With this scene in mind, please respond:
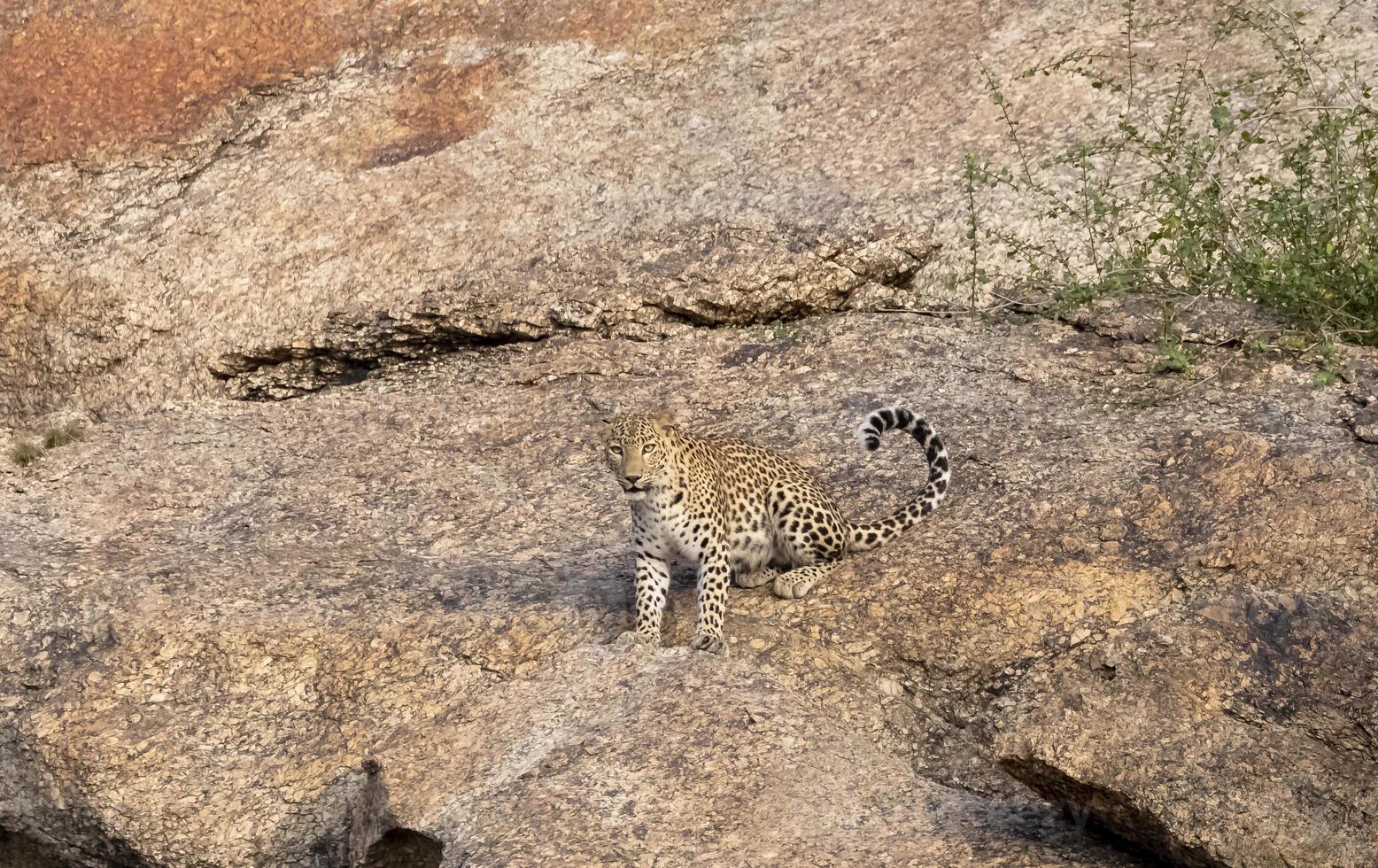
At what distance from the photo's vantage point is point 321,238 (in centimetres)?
1413

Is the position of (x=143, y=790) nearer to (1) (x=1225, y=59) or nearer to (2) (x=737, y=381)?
(2) (x=737, y=381)

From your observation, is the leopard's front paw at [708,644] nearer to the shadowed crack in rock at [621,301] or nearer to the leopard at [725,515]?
the leopard at [725,515]

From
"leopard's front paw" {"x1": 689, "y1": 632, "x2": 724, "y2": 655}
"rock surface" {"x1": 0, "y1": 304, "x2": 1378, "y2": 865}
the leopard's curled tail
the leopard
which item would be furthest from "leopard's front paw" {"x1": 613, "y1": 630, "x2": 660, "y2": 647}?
the leopard's curled tail

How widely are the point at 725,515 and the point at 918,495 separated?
129cm

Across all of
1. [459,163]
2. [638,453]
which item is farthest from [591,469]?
[459,163]

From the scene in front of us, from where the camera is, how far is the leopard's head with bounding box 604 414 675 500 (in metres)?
8.77

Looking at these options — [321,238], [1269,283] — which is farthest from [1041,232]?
[321,238]

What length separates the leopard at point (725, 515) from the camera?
8.89 metres

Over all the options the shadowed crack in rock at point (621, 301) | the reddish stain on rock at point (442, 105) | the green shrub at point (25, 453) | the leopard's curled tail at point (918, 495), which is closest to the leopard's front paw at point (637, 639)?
the leopard's curled tail at point (918, 495)

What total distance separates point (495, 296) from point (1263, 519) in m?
6.60

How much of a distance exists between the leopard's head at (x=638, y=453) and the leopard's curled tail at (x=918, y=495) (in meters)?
1.16

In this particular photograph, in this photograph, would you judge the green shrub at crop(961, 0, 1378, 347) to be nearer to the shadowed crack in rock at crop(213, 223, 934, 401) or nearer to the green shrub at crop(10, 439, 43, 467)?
the shadowed crack in rock at crop(213, 223, 934, 401)

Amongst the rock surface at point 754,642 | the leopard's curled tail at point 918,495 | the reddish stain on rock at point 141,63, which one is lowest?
the rock surface at point 754,642

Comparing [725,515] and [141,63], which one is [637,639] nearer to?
[725,515]
